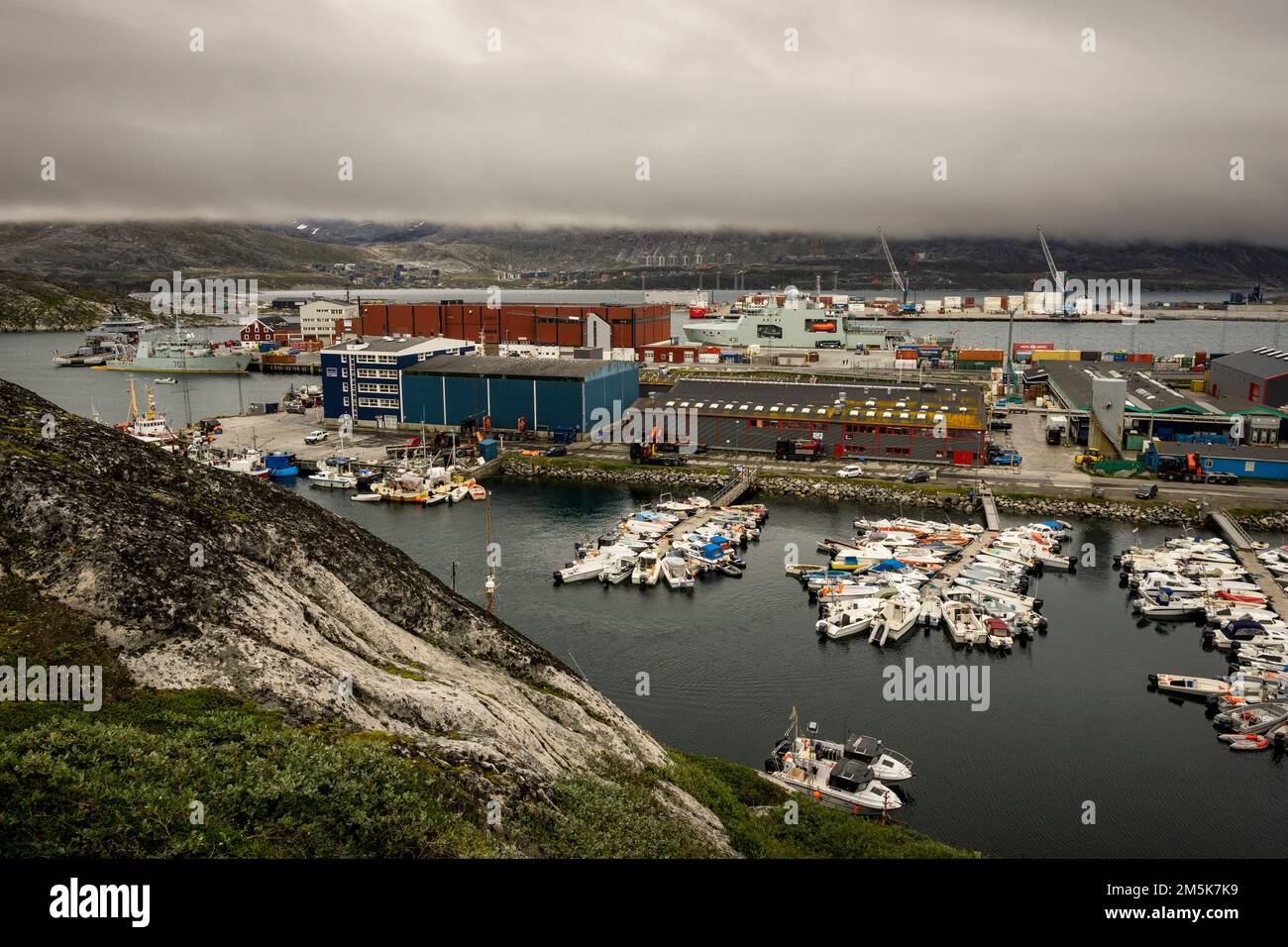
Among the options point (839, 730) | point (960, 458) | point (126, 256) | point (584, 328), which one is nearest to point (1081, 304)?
point (584, 328)

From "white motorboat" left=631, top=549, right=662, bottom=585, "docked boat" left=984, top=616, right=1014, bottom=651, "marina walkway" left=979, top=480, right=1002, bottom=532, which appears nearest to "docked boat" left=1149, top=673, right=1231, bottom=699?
"docked boat" left=984, top=616, right=1014, bottom=651

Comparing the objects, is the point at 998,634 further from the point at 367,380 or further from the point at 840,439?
the point at 367,380

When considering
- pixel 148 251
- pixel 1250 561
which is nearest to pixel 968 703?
pixel 1250 561

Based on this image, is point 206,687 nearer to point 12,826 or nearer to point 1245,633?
point 12,826

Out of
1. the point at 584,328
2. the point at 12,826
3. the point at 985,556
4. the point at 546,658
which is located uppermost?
the point at 584,328

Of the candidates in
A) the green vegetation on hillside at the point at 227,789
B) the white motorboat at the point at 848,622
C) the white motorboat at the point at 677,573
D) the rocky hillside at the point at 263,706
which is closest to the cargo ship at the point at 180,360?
the white motorboat at the point at 677,573

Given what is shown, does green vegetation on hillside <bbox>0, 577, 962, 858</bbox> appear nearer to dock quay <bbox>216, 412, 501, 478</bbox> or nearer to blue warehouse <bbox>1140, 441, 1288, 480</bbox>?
dock quay <bbox>216, 412, 501, 478</bbox>

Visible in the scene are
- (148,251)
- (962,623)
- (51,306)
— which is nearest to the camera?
(962,623)
